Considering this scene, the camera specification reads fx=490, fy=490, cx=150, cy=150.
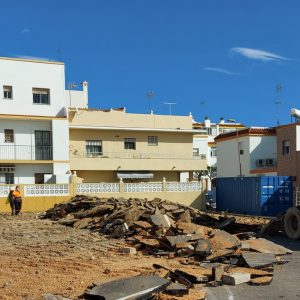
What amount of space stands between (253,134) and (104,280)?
39634mm

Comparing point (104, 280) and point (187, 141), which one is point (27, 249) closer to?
point (104, 280)

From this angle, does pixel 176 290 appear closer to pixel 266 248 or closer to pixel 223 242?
pixel 223 242

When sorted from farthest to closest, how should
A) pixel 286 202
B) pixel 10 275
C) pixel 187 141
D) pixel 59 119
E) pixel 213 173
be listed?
pixel 213 173, pixel 187 141, pixel 59 119, pixel 286 202, pixel 10 275

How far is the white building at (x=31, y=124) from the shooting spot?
35031 millimetres

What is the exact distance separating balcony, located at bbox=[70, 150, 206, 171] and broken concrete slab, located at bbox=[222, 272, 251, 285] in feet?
99.2

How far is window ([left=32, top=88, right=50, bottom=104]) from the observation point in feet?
119

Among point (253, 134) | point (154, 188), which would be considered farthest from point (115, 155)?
point (253, 134)

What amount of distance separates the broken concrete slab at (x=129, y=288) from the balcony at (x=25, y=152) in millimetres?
27449

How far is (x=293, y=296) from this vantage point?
336 inches

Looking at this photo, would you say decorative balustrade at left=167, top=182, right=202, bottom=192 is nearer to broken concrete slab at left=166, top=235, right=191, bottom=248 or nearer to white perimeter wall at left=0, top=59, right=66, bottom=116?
white perimeter wall at left=0, top=59, right=66, bottom=116

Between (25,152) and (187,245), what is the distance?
80.3 ft

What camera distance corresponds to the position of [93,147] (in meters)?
40.8

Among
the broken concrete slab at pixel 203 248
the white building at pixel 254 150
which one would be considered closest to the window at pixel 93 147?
the white building at pixel 254 150

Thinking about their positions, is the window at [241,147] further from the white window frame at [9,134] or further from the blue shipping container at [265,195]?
the white window frame at [9,134]
